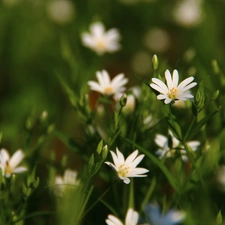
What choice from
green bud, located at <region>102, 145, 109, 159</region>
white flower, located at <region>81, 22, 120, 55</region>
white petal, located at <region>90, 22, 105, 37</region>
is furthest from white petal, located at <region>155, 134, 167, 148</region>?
white petal, located at <region>90, 22, 105, 37</region>

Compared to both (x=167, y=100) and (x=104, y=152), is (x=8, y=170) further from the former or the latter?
(x=167, y=100)

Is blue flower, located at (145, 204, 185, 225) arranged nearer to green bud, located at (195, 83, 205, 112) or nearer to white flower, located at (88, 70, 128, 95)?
green bud, located at (195, 83, 205, 112)

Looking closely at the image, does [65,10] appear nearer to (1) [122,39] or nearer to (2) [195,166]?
(1) [122,39]

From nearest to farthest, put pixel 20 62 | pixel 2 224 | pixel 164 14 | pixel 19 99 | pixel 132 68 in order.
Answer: pixel 2 224, pixel 19 99, pixel 20 62, pixel 132 68, pixel 164 14

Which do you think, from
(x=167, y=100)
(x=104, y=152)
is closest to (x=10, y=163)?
(x=104, y=152)

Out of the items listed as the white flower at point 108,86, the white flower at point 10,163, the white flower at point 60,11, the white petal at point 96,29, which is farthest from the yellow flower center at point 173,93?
the white flower at point 60,11

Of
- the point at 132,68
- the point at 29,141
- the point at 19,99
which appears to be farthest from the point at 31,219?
the point at 132,68

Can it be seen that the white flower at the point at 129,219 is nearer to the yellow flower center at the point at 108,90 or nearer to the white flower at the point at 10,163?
the white flower at the point at 10,163
